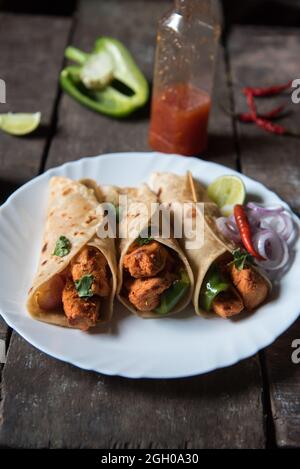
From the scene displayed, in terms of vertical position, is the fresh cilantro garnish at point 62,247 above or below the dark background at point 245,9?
above

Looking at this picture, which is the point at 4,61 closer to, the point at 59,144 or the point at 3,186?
the point at 59,144

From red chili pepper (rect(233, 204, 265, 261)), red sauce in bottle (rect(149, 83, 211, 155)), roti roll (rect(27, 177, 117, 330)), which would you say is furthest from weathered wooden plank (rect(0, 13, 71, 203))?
red chili pepper (rect(233, 204, 265, 261))

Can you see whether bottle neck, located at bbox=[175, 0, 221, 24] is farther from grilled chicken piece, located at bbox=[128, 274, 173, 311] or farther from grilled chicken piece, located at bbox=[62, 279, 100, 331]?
grilled chicken piece, located at bbox=[62, 279, 100, 331]

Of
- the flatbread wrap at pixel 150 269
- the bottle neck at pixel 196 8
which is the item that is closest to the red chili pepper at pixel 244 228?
the flatbread wrap at pixel 150 269

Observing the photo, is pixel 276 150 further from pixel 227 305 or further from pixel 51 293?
pixel 51 293

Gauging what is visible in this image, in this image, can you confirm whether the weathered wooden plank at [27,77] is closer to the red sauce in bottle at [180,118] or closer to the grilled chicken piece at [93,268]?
the red sauce in bottle at [180,118]

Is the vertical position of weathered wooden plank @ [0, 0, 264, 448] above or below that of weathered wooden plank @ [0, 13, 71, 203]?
above

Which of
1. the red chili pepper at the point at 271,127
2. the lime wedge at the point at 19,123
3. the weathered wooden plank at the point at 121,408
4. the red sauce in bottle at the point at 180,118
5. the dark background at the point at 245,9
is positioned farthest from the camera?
the dark background at the point at 245,9

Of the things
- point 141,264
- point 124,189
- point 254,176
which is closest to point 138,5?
point 254,176
